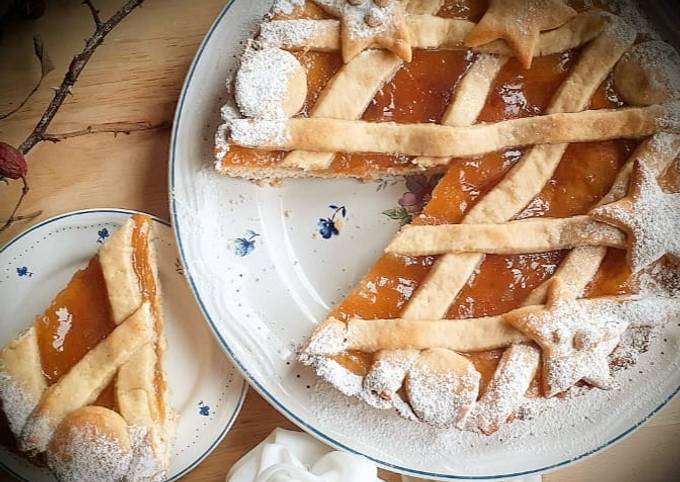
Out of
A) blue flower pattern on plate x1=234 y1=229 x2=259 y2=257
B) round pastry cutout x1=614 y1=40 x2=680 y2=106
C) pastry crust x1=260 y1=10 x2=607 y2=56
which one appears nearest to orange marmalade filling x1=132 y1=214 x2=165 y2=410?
blue flower pattern on plate x1=234 y1=229 x2=259 y2=257

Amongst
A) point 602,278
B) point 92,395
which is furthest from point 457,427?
point 92,395

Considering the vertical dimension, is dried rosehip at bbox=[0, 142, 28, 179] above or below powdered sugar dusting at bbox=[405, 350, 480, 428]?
above

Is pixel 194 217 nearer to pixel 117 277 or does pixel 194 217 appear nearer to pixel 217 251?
pixel 217 251

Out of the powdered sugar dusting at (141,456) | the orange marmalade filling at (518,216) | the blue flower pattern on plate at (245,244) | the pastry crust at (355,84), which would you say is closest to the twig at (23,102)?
the blue flower pattern on plate at (245,244)

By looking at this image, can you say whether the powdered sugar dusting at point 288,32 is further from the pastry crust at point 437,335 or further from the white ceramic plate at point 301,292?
the pastry crust at point 437,335

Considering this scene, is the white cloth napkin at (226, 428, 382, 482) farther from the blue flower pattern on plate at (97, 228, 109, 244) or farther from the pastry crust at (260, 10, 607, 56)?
the pastry crust at (260, 10, 607, 56)

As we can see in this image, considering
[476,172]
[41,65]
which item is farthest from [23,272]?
[476,172]

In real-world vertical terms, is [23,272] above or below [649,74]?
below

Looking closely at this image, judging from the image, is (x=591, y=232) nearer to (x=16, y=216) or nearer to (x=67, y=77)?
(x=67, y=77)
